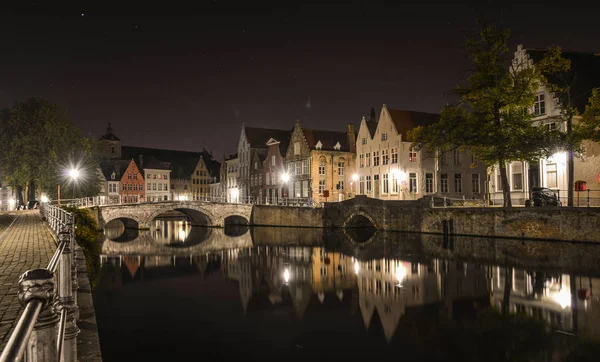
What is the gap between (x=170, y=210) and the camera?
53.0 meters

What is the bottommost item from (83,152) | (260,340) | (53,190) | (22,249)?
(260,340)

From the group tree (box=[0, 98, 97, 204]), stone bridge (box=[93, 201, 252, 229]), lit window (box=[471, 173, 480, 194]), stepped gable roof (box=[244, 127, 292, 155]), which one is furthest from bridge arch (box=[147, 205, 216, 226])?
lit window (box=[471, 173, 480, 194])

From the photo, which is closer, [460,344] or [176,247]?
[460,344]

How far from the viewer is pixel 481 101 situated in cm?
A: 3016

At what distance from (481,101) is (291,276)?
58.7 feet

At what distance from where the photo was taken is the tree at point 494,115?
95.2 ft

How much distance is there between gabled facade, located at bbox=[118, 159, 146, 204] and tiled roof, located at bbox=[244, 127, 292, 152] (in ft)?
78.1

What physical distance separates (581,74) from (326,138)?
30.4 meters

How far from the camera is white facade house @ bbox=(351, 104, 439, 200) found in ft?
150

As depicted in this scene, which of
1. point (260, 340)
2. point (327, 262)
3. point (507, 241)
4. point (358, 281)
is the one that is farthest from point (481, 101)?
point (260, 340)

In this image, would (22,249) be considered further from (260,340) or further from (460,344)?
(460,344)

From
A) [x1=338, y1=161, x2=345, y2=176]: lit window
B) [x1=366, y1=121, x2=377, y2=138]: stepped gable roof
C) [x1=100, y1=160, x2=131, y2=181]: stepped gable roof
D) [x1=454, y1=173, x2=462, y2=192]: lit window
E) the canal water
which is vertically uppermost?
[x1=366, y1=121, x2=377, y2=138]: stepped gable roof

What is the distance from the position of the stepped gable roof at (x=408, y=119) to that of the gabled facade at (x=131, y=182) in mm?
49700

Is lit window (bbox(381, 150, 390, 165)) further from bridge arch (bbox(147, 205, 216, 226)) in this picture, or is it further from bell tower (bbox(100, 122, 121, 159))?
bell tower (bbox(100, 122, 121, 159))
